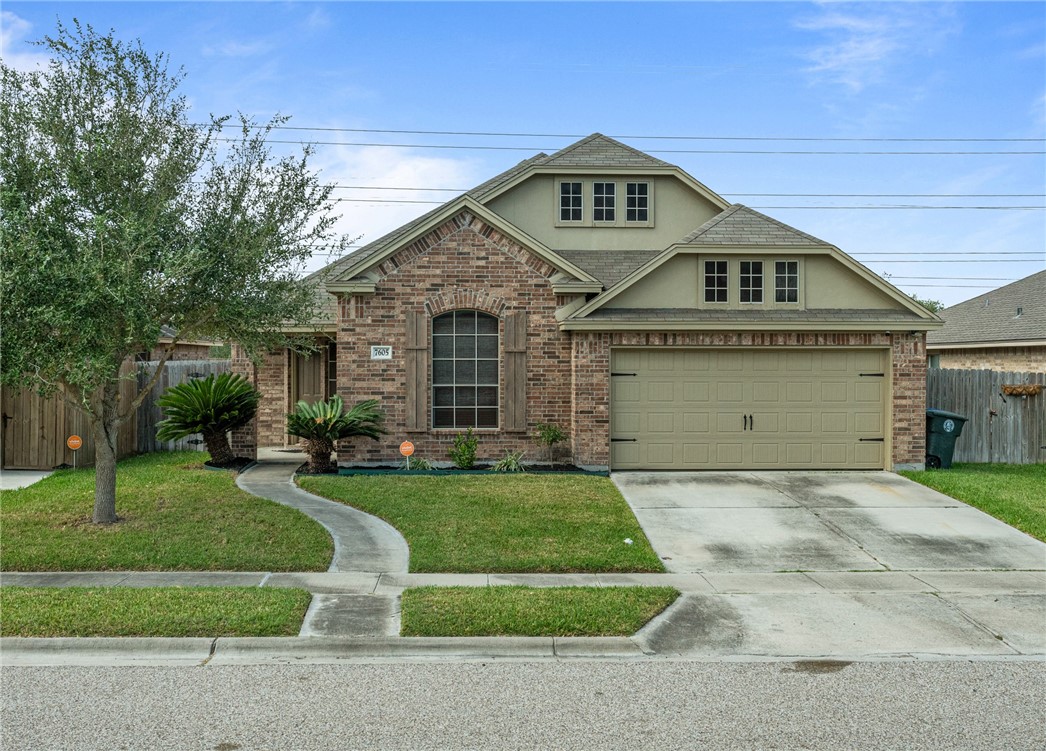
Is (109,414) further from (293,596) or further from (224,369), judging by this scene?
(224,369)

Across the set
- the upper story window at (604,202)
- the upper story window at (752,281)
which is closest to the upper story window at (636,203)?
the upper story window at (604,202)

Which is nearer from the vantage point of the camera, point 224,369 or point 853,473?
point 853,473

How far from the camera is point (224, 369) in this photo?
17766 millimetres

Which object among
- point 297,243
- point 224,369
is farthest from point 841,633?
point 224,369

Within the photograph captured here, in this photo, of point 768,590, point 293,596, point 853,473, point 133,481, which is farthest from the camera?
point 853,473

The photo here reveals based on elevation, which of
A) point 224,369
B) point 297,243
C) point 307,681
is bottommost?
point 307,681

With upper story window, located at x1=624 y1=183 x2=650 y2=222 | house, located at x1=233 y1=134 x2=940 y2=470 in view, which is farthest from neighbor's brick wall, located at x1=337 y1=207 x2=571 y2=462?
upper story window, located at x1=624 y1=183 x2=650 y2=222

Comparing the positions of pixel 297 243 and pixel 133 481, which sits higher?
pixel 297 243

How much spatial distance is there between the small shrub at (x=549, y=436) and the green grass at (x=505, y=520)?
93 cm

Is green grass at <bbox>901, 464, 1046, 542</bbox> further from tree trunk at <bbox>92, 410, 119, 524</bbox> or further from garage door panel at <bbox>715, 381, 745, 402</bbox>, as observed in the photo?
tree trunk at <bbox>92, 410, 119, 524</bbox>

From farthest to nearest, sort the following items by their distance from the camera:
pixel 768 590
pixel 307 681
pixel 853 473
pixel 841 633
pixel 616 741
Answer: pixel 853 473 → pixel 768 590 → pixel 841 633 → pixel 307 681 → pixel 616 741

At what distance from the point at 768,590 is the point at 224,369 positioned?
12972 mm

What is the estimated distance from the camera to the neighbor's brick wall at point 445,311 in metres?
14.6

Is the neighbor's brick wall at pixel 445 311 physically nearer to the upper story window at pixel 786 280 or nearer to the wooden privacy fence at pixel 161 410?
the upper story window at pixel 786 280
